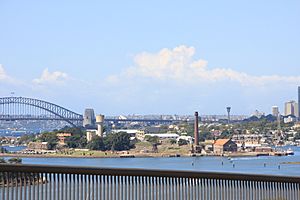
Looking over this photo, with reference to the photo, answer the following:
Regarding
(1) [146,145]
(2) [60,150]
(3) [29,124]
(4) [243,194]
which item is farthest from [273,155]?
(4) [243,194]

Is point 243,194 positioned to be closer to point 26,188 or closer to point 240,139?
point 26,188

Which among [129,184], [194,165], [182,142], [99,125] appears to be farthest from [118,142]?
[129,184]

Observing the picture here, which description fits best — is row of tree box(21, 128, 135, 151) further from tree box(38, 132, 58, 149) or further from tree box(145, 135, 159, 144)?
tree box(145, 135, 159, 144)

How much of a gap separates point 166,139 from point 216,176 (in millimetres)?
68920

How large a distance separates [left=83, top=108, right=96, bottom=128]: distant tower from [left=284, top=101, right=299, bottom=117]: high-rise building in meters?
41.0

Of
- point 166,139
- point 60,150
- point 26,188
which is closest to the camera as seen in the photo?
point 26,188

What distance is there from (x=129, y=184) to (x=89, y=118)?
252ft

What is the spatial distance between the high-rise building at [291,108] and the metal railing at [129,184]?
360 ft

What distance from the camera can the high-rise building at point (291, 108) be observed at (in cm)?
11550

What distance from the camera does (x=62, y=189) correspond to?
5910 mm

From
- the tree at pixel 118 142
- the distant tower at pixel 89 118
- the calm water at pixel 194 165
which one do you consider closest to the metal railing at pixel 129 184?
the calm water at pixel 194 165

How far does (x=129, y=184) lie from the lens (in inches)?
246

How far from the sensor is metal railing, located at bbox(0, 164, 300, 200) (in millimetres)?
5809

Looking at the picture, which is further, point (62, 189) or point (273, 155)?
point (273, 155)
